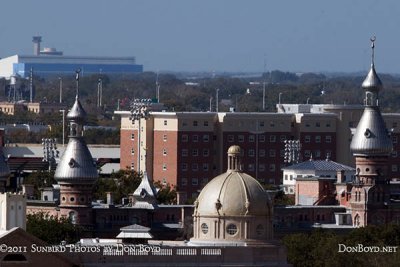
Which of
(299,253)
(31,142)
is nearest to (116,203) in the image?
(299,253)

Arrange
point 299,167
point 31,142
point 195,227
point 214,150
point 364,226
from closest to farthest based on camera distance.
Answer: point 195,227, point 364,226, point 299,167, point 214,150, point 31,142

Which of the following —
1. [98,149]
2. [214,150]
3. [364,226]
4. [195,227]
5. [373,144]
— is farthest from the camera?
[98,149]

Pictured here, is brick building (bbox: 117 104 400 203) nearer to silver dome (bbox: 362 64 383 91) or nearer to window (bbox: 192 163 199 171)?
window (bbox: 192 163 199 171)

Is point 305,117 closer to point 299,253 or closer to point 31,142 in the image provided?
point 31,142

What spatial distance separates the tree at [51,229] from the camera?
8831cm

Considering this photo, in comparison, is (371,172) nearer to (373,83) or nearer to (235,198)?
(373,83)

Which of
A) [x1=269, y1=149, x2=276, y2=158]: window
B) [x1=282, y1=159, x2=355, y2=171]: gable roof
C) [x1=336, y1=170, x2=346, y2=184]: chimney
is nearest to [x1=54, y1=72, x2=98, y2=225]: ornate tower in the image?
[x1=336, y1=170, x2=346, y2=184]: chimney

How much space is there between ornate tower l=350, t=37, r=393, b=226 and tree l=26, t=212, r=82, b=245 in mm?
14761

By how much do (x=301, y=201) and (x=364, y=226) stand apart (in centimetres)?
1393

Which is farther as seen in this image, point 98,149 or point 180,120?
point 98,149

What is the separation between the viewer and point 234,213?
78.5m

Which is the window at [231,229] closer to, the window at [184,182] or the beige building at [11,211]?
the beige building at [11,211]

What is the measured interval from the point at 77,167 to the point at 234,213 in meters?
27.6

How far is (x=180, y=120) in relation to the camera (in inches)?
5886
